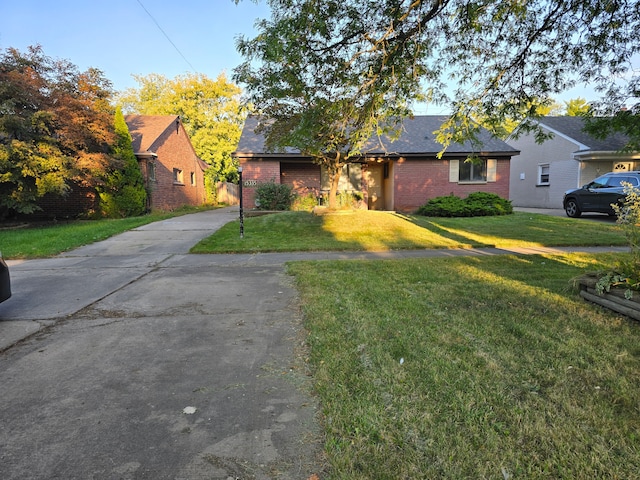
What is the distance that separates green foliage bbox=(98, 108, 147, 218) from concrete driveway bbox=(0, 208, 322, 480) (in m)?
11.6

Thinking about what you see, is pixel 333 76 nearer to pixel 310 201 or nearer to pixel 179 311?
pixel 179 311

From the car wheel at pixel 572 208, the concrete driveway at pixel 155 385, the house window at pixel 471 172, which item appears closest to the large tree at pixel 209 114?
the house window at pixel 471 172

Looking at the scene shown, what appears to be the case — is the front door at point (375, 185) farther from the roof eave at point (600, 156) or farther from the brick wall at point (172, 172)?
the brick wall at point (172, 172)

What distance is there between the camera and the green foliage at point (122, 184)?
635 inches

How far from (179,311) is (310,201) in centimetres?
1373

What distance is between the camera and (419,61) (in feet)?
23.0

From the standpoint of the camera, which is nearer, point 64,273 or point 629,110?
point 629,110

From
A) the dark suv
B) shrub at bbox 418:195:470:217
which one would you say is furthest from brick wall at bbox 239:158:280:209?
the dark suv

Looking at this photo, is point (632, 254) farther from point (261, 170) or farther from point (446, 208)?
point (261, 170)

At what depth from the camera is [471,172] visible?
19.1 meters

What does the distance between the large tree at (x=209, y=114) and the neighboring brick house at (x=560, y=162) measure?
24959 mm

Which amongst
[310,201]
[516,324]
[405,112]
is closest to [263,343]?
[516,324]

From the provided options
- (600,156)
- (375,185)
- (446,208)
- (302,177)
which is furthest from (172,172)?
(600,156)

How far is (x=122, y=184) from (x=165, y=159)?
4.51 m
